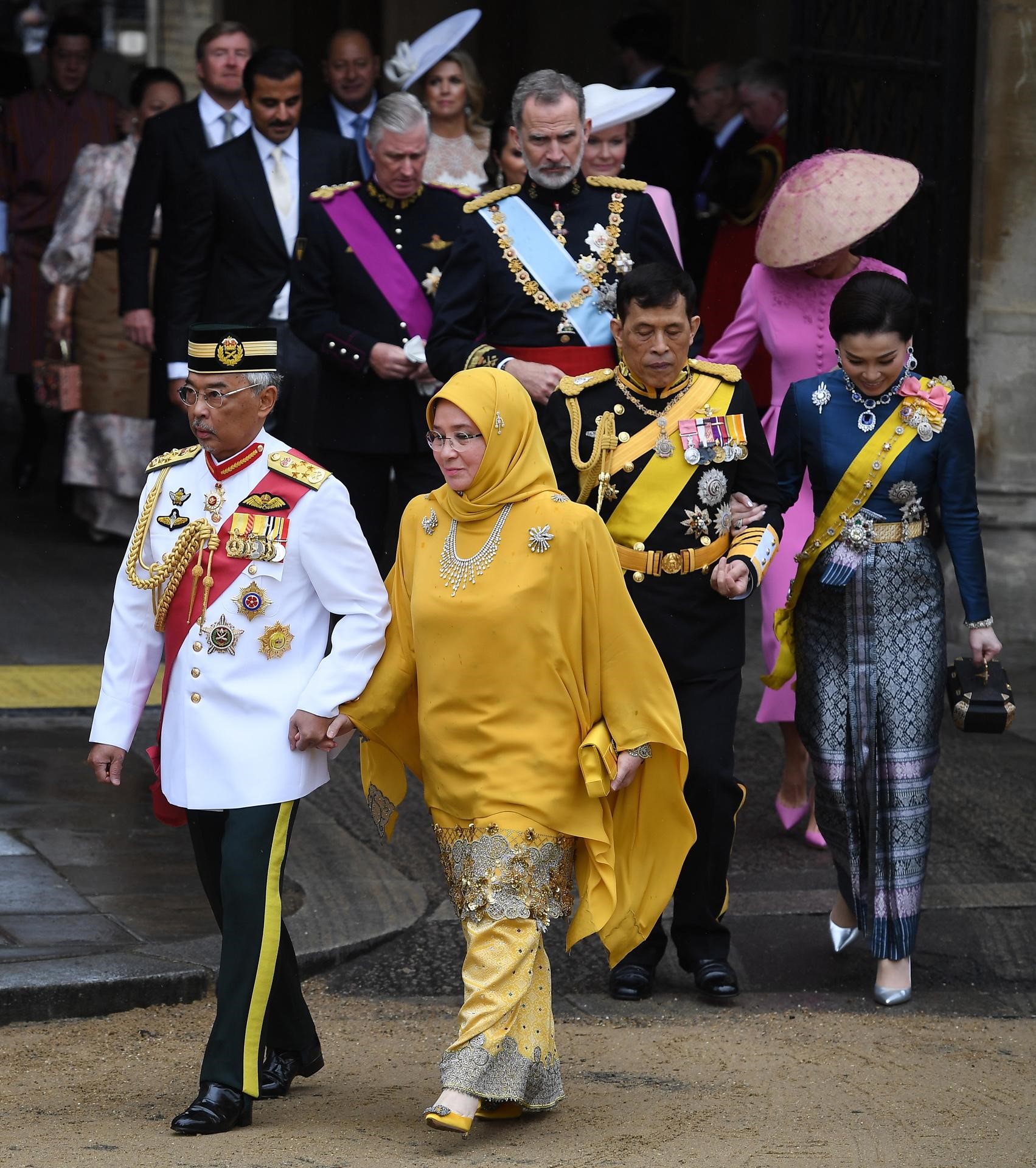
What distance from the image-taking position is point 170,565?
4.54m

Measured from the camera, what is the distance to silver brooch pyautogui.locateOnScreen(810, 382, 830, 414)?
5.57 m

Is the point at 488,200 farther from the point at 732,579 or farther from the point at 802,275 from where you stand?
the point at 732,579

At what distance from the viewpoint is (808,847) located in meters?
6.64

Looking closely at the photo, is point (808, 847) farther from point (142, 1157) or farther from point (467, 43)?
point (467, 43)

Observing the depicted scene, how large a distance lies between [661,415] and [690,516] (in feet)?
0.84

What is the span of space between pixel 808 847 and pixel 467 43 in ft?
27.8

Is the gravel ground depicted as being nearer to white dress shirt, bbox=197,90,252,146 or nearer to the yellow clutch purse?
the yellow clutch purse

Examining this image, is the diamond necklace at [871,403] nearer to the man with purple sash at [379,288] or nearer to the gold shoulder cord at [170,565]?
the gold shoulder cord at [170,565]

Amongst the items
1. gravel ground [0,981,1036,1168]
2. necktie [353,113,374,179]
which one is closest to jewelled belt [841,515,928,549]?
gravel ground [0,981,1036,1168]

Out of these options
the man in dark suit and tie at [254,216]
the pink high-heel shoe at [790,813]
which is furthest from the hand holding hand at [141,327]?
the pink high-heel shoe at [790,813]

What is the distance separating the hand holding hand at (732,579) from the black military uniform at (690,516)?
24 millimetres

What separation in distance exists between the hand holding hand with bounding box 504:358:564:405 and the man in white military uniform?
1.30 m

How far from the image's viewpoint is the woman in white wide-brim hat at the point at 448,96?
9.37 metres

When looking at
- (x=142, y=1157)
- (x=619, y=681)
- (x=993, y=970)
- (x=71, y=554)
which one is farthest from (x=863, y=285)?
(x=71, y=554)
